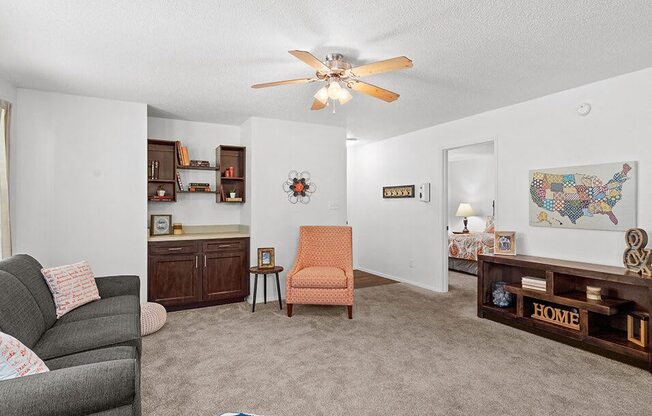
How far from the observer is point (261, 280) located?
4555 mm

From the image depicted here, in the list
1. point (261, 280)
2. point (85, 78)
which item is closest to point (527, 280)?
point (261, 280)

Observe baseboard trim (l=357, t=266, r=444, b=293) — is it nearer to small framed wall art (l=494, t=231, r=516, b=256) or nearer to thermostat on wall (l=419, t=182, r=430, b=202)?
thermostat on wall (l=419, t=182, r=430, b=202)

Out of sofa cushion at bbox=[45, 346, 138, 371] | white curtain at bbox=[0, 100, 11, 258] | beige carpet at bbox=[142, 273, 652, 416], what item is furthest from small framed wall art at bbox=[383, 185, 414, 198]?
white curtain at bbox=[0, 100, 11, 258]

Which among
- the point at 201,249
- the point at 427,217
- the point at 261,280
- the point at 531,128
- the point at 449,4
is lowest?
the point at 261,280

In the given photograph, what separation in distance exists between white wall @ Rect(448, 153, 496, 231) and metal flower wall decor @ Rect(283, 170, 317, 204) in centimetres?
506

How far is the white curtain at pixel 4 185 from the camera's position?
308 centimetres

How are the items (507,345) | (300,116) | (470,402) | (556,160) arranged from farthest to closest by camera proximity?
(300,116), (556,160), (507,345), (470,402)

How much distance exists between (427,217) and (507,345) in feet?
7.86

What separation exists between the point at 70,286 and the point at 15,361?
4.65 feet

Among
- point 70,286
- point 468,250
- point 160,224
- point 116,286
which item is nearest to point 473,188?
point 468,250

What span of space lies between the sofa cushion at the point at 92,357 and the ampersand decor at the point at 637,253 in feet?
12.0

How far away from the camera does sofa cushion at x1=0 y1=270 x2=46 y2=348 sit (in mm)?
1778

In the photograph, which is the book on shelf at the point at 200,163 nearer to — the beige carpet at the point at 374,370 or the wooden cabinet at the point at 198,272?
the wooden cabinet at the point at 198,272

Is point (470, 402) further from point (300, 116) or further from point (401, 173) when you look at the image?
point (401, 173)
